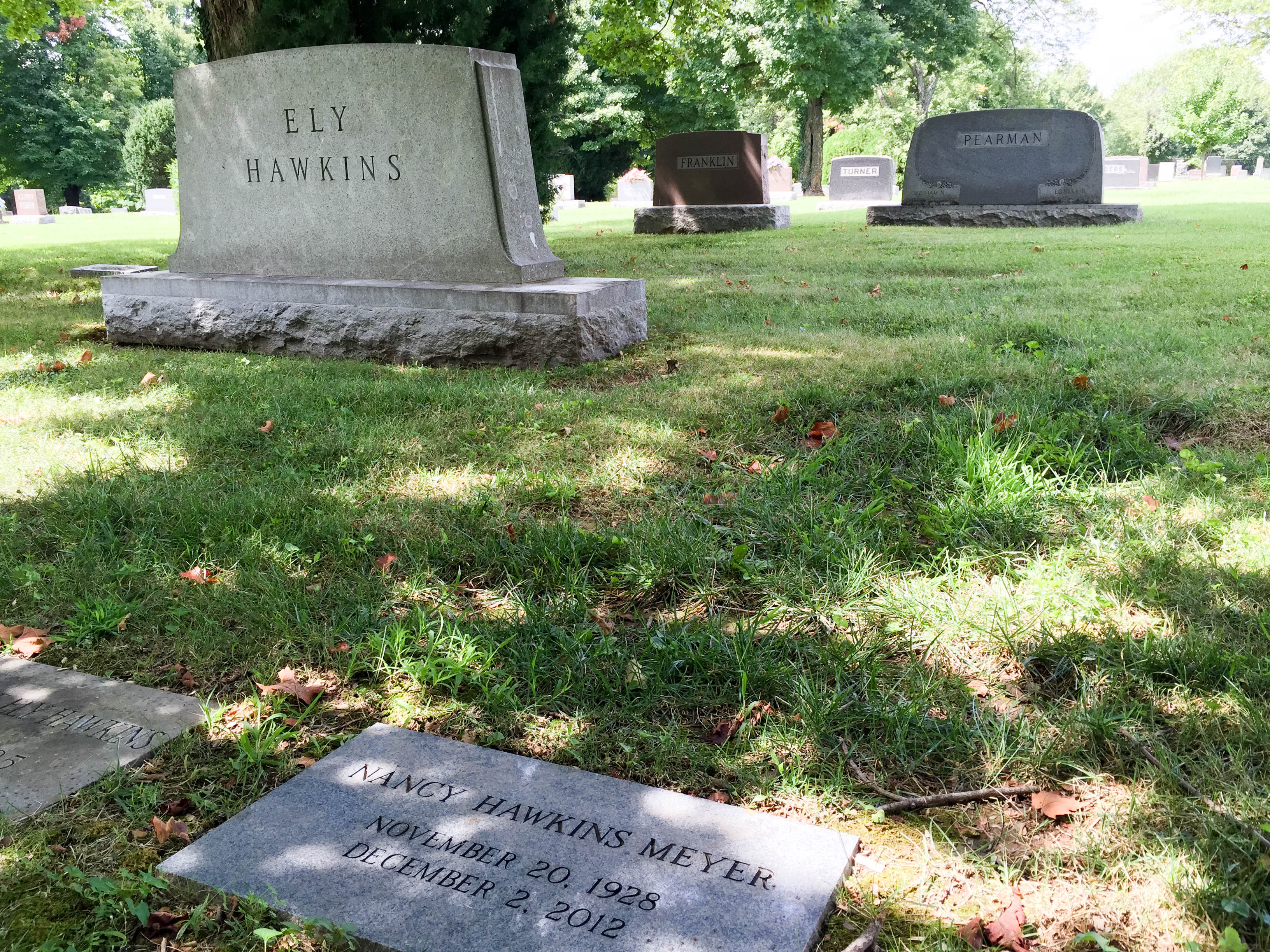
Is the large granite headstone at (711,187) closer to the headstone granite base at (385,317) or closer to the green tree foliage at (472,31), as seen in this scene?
the green tree foliage at (472,31)

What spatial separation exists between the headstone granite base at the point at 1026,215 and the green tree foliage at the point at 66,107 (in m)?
39.4

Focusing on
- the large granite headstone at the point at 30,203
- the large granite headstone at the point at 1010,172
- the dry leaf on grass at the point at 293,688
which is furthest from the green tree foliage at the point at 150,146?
the dry leaf on grass at the point at 293,688

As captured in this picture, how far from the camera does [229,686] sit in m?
2.49

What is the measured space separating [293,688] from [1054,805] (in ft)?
6.01

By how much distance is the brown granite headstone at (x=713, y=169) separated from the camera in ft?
53.2

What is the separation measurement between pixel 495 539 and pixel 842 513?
1.19m

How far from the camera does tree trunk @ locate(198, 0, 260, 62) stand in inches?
300

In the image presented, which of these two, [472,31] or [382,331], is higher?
[472,31]

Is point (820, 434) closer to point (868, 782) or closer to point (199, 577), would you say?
point (868, 782)

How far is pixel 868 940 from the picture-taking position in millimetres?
1608

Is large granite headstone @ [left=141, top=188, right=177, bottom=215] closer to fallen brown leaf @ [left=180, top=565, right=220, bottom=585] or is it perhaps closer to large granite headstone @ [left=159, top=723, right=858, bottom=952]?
fallen brown leaf @ [left=180, top=565, right=220, bottom=585]

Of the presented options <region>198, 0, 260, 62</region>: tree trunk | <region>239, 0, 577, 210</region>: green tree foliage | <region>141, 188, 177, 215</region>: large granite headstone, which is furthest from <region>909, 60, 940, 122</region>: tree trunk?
<region>198, 0, 260, 62</region>: tree trunk

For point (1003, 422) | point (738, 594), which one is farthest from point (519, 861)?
point (1003, 422)

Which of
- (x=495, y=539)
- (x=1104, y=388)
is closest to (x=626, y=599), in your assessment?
(x=495, y=539)
